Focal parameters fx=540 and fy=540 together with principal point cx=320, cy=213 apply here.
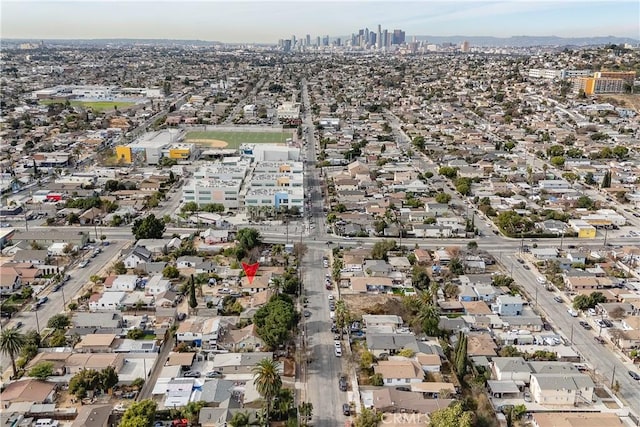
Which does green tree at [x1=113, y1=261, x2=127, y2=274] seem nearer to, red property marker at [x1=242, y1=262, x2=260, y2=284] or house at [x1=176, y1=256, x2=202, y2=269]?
house at [x1=176, y1=256, x2=202, y2=269]

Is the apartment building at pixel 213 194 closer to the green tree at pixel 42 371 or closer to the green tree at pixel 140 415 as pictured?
the green tree at pixel 42 371

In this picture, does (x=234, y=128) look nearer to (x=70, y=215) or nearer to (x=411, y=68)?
(x=70, y=215)

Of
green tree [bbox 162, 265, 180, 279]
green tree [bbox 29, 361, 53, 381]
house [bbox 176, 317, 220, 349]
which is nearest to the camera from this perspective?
green tree [bbox 29, 361, 53, 381]

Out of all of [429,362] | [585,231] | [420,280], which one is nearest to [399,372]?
[429,362]

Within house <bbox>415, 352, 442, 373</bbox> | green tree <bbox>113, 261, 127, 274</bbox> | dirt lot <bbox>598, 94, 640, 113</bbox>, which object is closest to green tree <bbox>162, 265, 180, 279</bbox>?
green tree <bbox>113, 261, 127, 274</bbox>

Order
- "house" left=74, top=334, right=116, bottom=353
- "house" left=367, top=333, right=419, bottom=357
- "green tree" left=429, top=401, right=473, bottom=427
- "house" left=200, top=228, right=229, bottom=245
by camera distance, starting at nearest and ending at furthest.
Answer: "green tree" left=429, top=401, right=473, bottom=427, "house" left=367, top=333, right=419, bottom=357, "house" left=74, top=334, right=116, bottom=353, "house" left=200, top=228, right=229, bottom=245

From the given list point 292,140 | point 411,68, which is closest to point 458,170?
point 292,140
